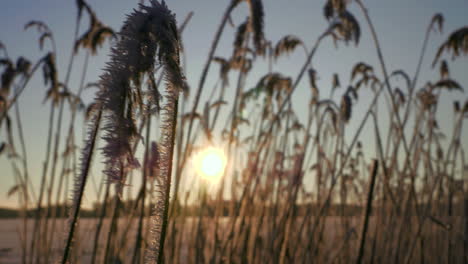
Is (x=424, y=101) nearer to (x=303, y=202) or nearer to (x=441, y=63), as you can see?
(x=441, y=63)

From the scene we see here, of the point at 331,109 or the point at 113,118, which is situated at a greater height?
the point at 331,109

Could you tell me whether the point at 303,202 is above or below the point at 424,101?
below

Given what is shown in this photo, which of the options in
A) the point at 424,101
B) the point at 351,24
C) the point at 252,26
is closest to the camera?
the point at 252,26

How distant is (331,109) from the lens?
Answer: 2.57 metres

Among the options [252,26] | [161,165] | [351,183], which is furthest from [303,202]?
[161,165]

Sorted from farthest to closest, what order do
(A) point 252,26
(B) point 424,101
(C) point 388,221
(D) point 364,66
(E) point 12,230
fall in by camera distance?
1. (E) point 12,230
2. (B) point 424,101
3. (D) point 364,66
4. (C) point 388,221
5. (A) point 252,26

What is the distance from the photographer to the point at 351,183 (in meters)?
4.50

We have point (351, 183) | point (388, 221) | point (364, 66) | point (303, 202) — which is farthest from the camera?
point (351, 183)

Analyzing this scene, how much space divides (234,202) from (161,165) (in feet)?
7.09

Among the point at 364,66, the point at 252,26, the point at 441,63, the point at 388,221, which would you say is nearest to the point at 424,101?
the point at 441,63

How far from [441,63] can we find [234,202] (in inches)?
70.3

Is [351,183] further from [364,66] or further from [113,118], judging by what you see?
[113,118]

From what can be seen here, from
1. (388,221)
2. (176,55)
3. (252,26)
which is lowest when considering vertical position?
(388,221)

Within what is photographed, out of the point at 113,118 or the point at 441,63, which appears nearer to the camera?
the point at 113,118
